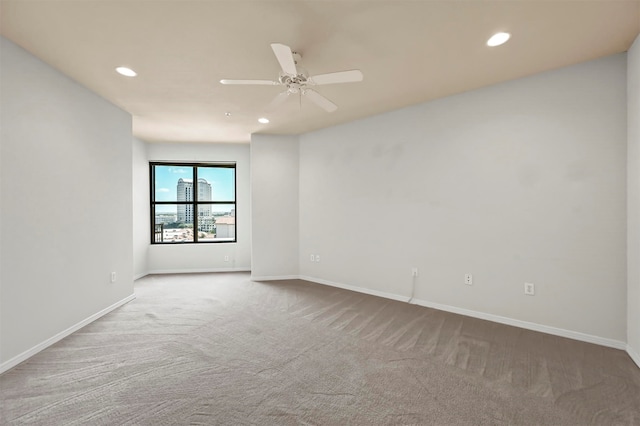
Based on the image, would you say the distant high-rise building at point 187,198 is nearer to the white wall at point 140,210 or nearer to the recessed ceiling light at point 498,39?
the white wall at point 140,210

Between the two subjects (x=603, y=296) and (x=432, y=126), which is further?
(x=432, y=126)

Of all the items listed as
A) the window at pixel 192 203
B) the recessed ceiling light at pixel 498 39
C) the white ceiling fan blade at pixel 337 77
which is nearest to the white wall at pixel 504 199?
the recessed ceiling light at pixel 498 39

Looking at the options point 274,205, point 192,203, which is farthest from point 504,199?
A: point 192,203

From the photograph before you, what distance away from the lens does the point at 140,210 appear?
545 cm

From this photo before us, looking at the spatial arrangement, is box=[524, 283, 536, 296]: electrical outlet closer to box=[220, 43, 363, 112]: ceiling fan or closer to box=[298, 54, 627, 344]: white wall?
box=[298, 54, 627, 344]: white wall

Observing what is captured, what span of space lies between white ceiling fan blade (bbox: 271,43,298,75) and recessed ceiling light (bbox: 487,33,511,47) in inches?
64.7

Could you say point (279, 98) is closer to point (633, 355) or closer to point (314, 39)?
point (314, 39)

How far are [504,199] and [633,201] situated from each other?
960 mm

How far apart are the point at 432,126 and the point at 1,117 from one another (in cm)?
430

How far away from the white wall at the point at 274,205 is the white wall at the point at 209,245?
0.95 meters

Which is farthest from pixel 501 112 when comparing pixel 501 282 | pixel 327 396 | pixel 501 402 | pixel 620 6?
pixel 327 396

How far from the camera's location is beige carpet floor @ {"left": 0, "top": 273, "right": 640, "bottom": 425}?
1.76 meters

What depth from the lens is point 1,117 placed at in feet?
7.29

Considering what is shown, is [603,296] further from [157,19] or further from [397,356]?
[157,19]
